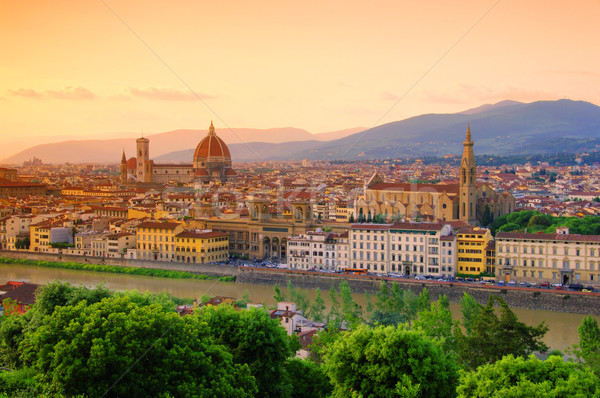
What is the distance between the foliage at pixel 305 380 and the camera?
799 centimetres

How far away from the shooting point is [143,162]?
163 ft

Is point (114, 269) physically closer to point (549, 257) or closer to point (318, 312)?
point (318, 312)

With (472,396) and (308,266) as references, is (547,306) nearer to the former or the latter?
(308,266)

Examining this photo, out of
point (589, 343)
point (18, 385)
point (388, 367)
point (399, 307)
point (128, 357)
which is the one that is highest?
point (128, 357)

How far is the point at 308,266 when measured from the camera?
1995 cm

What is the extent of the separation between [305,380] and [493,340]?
3303mm

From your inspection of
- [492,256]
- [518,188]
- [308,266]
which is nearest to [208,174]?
[518,188]

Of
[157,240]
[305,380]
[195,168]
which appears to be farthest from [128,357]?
[195,168]

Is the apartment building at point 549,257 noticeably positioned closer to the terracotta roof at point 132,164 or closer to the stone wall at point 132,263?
the stone wall at point 132,263

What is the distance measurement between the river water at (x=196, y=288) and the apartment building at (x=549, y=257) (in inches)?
60.3

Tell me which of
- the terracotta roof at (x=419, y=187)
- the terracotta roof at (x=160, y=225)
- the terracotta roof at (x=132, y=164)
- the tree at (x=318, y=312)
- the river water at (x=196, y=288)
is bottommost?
the river water at (x=196, y=288)

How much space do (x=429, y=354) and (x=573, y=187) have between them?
41.3m

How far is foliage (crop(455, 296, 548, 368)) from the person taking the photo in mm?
10086

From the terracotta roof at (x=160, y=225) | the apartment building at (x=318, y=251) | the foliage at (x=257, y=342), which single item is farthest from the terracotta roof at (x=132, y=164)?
the foliage at (x=257, y=342)
